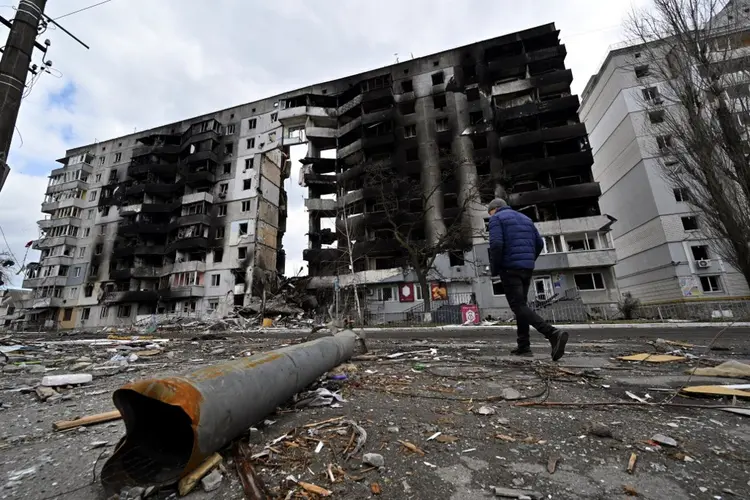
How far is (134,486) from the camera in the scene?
1.51 metres

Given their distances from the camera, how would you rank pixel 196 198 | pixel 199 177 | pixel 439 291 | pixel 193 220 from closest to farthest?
pixel 439 291 < pixel 193 220 < pixel 196 198 < pixel 199 177

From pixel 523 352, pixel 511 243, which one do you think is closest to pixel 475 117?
pixel 511 243

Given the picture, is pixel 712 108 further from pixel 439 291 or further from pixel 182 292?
pixel 182 292

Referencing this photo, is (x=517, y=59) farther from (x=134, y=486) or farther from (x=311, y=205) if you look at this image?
(x=134, y=486)

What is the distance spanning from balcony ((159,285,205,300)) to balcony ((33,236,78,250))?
21.0 meters

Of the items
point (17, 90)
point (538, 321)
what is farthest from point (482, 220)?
point (17, 90)

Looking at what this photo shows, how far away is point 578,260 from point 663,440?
26.9m

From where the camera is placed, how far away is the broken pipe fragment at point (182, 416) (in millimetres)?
1542

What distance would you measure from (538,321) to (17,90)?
28.5 feet

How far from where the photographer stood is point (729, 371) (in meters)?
3.08

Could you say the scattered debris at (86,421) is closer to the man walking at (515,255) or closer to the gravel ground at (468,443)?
the gravel ground at (468,443)

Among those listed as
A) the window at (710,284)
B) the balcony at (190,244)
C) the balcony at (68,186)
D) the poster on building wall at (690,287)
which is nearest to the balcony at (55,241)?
the balcony at (68,186)

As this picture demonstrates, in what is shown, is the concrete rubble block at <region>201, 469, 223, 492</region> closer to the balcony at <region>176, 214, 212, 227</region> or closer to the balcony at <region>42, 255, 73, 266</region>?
the balcony at <region>176, 214, 212, 227</region>

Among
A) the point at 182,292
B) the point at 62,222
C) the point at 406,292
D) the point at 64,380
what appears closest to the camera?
the point at 64,380
